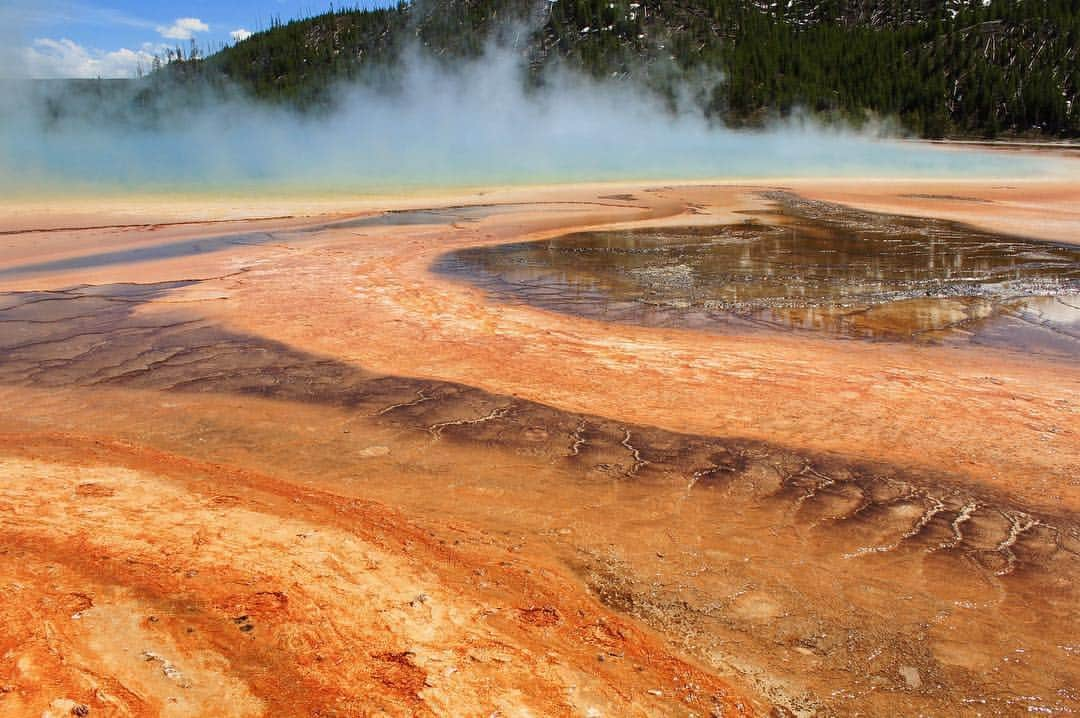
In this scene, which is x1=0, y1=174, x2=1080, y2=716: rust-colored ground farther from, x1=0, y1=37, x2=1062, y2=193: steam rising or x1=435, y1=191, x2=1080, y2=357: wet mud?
x1=0, y1=37, x2=1062, y2=193: steam rising

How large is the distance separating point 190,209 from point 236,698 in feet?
62.9

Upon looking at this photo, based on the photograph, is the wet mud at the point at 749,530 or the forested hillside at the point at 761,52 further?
the forested hillside at the point at 761,52

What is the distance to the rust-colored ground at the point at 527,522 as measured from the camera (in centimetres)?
265

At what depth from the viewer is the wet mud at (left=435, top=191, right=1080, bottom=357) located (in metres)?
7.77

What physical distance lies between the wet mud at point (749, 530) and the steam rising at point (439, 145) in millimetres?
21277

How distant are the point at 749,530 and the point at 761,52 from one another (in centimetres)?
7952

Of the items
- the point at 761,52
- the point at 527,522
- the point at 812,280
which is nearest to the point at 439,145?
the point at 761,52

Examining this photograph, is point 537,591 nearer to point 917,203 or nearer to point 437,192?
point 917,203

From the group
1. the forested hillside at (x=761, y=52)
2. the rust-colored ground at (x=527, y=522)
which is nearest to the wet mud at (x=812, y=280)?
the rust-colored ground at (x=527, y=522)

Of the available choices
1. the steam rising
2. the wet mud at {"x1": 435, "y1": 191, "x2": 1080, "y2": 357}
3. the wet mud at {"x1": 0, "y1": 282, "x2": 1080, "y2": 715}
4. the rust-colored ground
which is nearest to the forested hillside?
the steam rising

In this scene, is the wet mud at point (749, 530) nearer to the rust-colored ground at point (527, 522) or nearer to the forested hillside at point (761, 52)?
the rust-colored ground at point (527, 522)

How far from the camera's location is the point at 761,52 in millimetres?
74375

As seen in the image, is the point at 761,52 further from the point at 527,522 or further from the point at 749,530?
the point at 527,522

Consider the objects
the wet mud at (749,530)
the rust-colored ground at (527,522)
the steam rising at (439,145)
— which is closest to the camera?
the rust-colored ground at (527,522)
